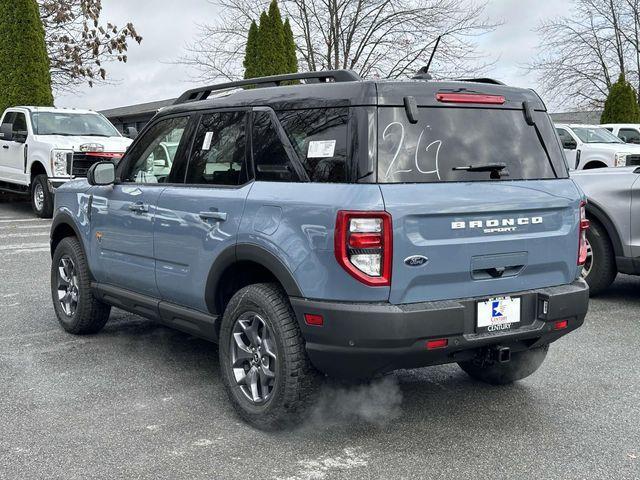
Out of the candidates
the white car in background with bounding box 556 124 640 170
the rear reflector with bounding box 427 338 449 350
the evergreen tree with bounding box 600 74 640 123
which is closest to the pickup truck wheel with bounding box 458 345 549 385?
the rear reflector with bounding box 427 338 449 350

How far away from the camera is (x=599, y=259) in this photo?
7.20 meters

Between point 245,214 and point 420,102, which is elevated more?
point 420,102

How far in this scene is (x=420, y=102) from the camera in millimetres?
3779

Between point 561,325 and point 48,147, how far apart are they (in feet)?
40.1

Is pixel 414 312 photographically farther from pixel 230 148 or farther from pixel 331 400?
pixel 230 148

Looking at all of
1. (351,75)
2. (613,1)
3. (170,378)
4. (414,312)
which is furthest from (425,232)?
(613,1)

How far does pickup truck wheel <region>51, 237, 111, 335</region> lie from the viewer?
19.0ft

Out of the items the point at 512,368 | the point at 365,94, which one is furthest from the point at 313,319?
the point at 512,368

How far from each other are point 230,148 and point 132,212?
105cm

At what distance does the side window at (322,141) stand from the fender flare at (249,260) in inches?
18.4

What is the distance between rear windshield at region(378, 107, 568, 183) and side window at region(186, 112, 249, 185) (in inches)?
37.8

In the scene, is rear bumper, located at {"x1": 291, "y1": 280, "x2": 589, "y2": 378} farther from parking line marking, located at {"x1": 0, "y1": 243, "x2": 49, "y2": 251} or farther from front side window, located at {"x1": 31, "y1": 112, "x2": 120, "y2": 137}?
front side window, located at {"x1": 31, "y1": 112, "x2": 120, "y2": 137}

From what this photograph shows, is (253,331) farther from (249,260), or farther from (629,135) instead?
(629,135)

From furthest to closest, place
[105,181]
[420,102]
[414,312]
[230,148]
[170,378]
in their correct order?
[105,181]
[170,378]
[230,148]
[420,102]
[414,312]
